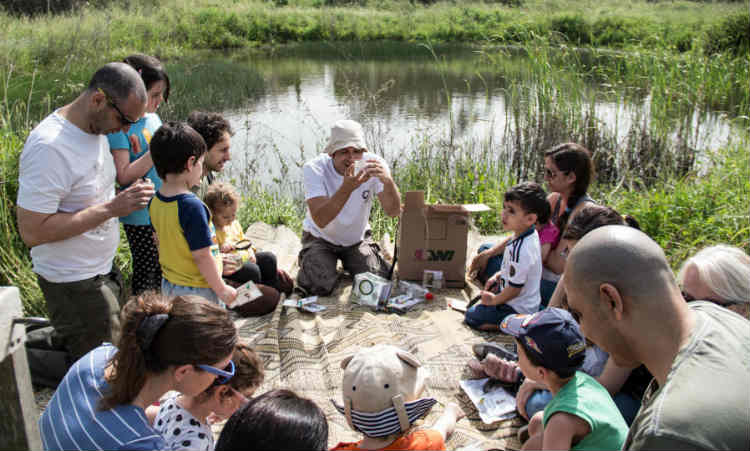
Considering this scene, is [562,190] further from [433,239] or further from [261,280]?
[261,280]

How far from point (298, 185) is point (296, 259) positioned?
215 cm

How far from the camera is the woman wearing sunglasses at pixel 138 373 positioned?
64.1 inches

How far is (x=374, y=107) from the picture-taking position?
8.30 m

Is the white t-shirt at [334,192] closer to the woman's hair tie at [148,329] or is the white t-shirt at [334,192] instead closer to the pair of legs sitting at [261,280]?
the pair of legs sitting at [261,280]

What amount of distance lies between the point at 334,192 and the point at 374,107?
459 centimetres

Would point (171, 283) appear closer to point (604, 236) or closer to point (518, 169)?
point (604, 236)

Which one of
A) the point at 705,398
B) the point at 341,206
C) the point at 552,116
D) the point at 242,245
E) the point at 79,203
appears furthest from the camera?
the point at 552,116

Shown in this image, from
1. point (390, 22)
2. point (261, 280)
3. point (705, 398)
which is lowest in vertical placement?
point (261, 280)

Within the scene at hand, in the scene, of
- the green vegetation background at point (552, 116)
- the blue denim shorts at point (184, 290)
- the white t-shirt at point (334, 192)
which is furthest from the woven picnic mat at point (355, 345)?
the green vegetation background at point (552, 116)

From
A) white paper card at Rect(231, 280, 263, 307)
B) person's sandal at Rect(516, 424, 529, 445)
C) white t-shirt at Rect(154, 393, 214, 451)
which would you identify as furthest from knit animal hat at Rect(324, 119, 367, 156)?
white t-shirt at Rect(154, 393, 214, 451)

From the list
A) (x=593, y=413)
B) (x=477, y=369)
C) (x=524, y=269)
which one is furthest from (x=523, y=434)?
(x=524, y=269)

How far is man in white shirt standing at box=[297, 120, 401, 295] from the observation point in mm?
3812

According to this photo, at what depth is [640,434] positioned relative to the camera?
3.92 ft

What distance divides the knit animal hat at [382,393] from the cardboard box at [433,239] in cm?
207
